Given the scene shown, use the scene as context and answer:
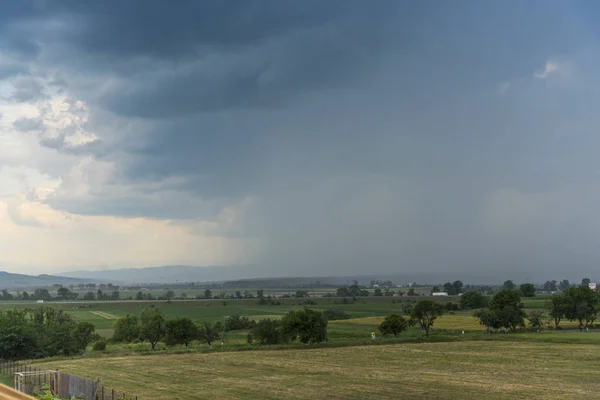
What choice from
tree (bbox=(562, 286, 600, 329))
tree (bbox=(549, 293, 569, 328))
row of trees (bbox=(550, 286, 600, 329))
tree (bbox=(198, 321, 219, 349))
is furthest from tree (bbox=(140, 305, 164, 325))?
tree (bbox=(562, 286, 600, 329))

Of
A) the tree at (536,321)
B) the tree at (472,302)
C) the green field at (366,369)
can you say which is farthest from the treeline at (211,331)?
the tree at (472,302)

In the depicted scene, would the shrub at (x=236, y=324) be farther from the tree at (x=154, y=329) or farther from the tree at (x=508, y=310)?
the tree at (x=508, y=310)

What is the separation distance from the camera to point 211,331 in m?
95.8

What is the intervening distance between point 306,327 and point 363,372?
1213 inches

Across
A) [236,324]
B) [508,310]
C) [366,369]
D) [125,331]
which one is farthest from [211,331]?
[508,310]

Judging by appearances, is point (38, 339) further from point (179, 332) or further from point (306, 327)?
point (306, 327)

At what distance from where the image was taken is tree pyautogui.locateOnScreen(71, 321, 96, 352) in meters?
88.7

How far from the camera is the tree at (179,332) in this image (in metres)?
89.0

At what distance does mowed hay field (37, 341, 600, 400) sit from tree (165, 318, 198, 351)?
741 inches

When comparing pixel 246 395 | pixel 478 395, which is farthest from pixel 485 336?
pixel 246 395

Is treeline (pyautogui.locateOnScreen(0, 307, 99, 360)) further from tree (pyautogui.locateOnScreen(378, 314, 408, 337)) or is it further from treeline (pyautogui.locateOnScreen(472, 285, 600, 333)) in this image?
treeline (pyautogui.locateOnScreen(472, 285, 600, 333))

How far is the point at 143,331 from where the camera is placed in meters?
90.8

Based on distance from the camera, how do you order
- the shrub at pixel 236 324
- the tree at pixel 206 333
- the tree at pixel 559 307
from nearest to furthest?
the tree at pixel 206 333
the tree at pixel 559 307
the shrub at pixel 236 324

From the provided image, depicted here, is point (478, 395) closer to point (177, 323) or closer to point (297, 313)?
point (297, 313)
